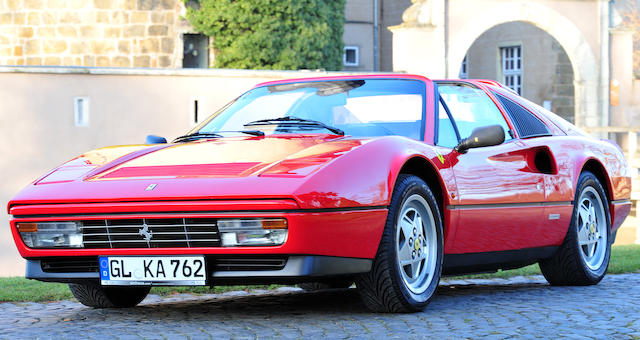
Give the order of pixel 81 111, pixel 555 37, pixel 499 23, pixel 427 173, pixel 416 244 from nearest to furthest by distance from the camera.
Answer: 1. pixel 416 244
2. pixel 427 173
3. pixel 81 111
4. pixel 499 23
5. pixel 555 37

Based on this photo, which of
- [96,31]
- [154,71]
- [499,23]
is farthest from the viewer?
[96,31]

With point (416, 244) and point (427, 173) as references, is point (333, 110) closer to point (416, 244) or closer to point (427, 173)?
point (427, 173)

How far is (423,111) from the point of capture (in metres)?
6.98

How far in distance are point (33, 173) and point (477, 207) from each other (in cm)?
1767

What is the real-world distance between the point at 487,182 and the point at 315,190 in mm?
1811

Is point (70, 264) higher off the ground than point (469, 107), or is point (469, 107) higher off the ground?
point (469, 107)

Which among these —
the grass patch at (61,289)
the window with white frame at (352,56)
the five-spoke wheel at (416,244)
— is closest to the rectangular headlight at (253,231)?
the five-spoke wheel at (416,244)

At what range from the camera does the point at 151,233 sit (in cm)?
572

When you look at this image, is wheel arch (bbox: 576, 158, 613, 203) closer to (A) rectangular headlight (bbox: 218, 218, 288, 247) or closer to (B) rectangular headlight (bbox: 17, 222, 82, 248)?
(A) rectangular headlight (bbox: 218, 218, 288, 247)

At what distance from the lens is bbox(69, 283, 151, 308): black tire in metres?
6.71

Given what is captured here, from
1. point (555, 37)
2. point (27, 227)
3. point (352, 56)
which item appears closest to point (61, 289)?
point (27, 227)

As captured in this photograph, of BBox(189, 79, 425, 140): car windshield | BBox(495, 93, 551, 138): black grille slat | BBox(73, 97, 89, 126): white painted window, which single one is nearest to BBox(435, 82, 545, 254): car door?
BBox(495, 93, 551, 138): black grille slat

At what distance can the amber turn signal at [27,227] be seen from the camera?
6031 mm

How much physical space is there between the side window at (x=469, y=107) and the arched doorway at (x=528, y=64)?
90.1 feet
